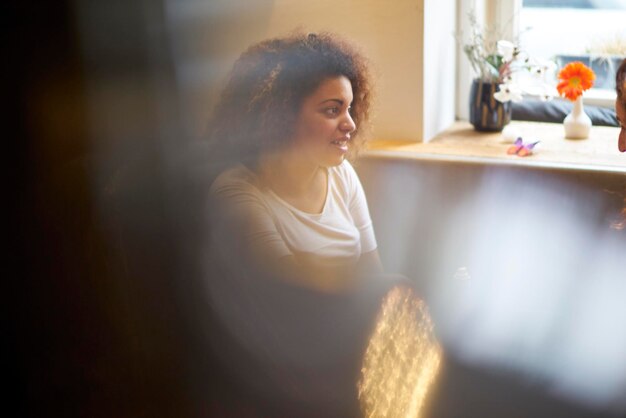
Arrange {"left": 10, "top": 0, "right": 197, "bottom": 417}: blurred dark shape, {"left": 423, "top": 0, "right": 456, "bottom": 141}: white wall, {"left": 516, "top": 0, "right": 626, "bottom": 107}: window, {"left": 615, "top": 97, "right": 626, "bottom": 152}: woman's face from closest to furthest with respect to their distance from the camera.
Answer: {"left": 10, "top": 0, "right": 197, "bottom": 417}: blurred dark shape, {"left": 615, "top": 97, "right": 626, "bottom": 152}: woman's face, {"left": 423, "top": 0, "right": 456, "bottom": 141}: white wall, {"left": 516, "top": 0, "right": 626, "bottom": 107}: window

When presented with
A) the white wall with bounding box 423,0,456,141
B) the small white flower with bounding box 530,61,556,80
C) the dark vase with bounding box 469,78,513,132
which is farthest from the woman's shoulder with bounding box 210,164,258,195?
the small white flower with bounding box 530,61,556,80

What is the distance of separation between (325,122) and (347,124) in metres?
0.04

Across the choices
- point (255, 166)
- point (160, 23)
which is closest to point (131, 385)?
point (255, 166)

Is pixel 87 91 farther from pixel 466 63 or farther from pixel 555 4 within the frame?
pixel 555 4

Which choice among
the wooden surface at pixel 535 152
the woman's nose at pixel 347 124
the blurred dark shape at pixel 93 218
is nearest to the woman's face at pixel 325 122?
the woman's nose at pixel 347 124

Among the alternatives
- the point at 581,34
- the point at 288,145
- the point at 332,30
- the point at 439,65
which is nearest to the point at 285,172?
the point at 288,145

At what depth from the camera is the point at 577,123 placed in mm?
1403

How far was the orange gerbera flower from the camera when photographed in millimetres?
1429

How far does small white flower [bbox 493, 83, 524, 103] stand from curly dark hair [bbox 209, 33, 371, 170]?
432mm

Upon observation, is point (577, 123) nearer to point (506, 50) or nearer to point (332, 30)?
point (506, 50)

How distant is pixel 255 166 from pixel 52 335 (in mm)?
382

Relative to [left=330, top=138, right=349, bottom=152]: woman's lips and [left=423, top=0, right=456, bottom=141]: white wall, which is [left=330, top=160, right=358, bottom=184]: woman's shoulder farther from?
[left=423, top=0, right=456, bottom=141]: white wall

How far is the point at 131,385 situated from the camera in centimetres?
123

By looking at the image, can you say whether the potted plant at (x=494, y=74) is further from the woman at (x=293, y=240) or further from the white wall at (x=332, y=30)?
the woman at (x=293, y=240)
